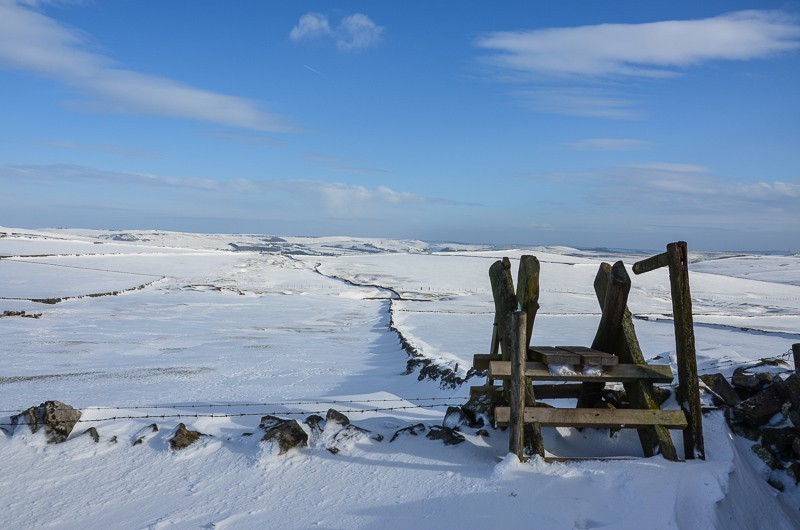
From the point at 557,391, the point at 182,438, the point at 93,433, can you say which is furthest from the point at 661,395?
the point at 93,433

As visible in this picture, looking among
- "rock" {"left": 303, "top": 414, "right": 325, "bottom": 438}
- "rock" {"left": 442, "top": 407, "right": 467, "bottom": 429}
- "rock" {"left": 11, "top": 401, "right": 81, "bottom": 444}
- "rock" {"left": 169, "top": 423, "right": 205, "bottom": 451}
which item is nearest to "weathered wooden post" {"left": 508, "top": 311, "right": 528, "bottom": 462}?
"rock" {"left": 442, "top": 407, "right": 467, "bottom": 429}

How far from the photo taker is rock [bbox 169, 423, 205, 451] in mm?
6707

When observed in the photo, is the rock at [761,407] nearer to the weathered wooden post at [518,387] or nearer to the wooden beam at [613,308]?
the wooden beam at [613,308]

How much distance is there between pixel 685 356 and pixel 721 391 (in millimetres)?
1716

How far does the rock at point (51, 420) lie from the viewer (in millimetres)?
6828

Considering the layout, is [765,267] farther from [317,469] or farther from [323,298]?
[317,469]

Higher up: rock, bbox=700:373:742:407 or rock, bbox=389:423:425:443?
rock, bbox=700:373:742:407

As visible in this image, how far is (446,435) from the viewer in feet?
22.4

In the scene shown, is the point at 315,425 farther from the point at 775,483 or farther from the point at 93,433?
the point at 775,483

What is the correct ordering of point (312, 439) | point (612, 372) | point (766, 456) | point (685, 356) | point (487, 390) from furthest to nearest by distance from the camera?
point (487, 390)
point (312, 439)
point (766, 456)
point (685, 356)
point (612, 372)

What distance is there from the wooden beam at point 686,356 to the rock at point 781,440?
1.10 metres

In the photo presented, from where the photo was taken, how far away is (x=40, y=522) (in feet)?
17.4

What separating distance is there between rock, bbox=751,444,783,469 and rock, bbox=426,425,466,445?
3.37 m

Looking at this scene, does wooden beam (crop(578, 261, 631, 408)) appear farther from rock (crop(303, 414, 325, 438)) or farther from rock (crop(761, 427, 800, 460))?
rock (crop(303, 414, 325, 438))
